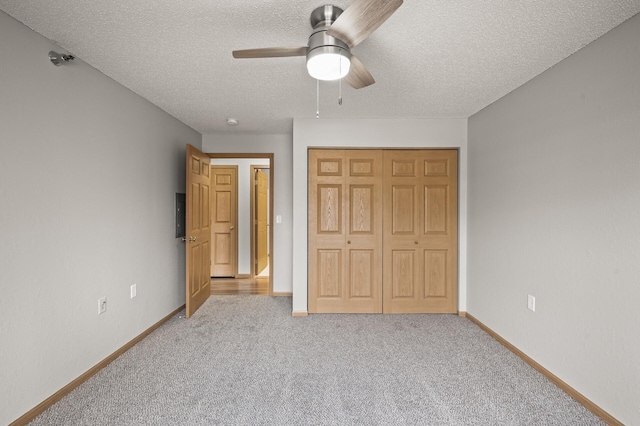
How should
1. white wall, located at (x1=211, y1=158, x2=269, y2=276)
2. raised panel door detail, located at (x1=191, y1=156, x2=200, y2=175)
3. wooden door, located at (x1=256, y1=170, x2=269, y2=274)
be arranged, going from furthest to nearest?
1. wooden door, located at (x1=256, y1=170, x2=269, y2=274)
2. white wall, located at (x1=211, y1=158, x2=269, y2=276)
3. raised panel door detail, located at (x1=191, y1=156, x2=200, y2=175)

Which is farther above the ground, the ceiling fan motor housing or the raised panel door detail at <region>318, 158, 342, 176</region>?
the ceiling fan motor housing

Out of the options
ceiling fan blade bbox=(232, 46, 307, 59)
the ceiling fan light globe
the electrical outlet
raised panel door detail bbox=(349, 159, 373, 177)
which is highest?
ceiling fan blade bbox=(232, 46, 307, 59)

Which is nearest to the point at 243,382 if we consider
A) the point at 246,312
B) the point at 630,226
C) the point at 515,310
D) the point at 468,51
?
the point at 246,312

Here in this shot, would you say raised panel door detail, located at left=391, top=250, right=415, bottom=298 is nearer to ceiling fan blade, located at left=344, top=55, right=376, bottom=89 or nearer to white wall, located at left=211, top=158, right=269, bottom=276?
ceiling fan blade, located at left=344, top=55, right=376, bottom=89

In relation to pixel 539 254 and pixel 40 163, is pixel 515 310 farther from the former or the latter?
pixel 40 163

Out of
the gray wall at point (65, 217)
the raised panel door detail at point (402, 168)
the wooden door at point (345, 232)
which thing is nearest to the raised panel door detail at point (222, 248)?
the gray wall at point (65, 217)

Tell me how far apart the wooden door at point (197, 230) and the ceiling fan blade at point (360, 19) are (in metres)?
2.55

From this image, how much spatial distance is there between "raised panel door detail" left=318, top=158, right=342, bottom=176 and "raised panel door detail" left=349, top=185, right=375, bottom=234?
26 cm

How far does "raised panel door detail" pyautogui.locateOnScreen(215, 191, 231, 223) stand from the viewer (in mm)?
5605

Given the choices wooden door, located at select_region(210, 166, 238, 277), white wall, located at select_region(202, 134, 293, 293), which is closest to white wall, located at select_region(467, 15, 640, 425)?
white wall, located at select_region(202, 134, 293, 293)

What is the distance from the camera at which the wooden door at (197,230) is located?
348 centimetres

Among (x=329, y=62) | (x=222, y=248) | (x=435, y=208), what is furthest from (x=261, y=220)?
(x=329, y=62)

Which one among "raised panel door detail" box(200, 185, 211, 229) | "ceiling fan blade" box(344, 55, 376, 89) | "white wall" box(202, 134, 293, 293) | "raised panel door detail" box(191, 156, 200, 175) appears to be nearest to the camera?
"ceiling fan blade" box(344, 55, 376, 89)

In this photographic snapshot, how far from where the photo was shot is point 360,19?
4.38 feet
